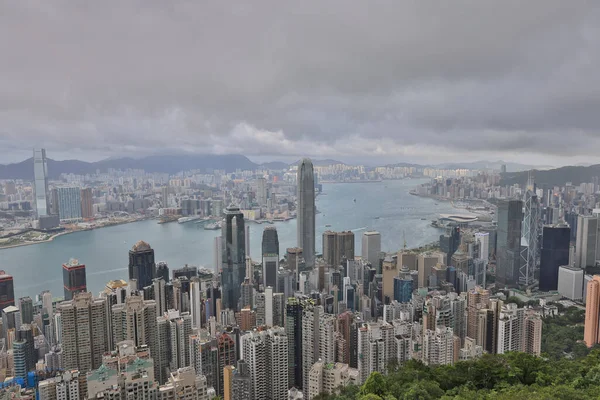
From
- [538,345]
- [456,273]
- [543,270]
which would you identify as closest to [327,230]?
[456,273]

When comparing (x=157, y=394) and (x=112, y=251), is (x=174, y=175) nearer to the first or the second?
(x=112, y=251)

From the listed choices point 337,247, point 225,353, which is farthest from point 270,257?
point 225,353

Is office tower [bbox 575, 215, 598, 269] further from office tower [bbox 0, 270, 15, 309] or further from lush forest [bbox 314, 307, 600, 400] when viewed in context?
office tower [bbox 0, 270, 15, 309]

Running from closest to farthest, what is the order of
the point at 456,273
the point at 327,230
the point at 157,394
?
the point at 157,394 → the point at 456,273 → the point at 327,230

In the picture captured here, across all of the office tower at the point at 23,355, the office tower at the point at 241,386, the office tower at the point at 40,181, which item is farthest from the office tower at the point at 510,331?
the office tower at the point at 40,181

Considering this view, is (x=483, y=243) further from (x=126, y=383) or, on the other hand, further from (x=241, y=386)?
(x=126, y=383)

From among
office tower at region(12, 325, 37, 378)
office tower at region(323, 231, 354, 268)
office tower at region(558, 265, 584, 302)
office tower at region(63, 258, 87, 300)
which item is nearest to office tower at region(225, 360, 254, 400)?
office tower at region(12, 325, 37, 378)
